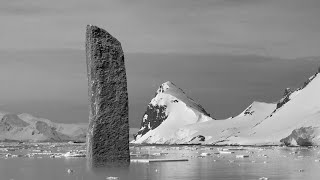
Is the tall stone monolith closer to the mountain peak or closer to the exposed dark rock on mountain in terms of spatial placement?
the exposed dark rock on mountain

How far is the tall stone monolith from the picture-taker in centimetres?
2741

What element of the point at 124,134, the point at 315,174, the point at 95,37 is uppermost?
the point at 95,37

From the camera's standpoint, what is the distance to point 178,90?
Answer: 186 m

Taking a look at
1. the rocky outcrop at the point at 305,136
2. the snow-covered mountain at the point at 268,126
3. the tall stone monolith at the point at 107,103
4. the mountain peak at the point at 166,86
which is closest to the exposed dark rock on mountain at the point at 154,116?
the mountain peak at the point at 166,86

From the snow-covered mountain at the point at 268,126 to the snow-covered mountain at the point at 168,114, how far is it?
673 mm

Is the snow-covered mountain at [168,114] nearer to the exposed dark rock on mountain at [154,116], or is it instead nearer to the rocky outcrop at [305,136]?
the exposed dark rock on mountain at [154,116]

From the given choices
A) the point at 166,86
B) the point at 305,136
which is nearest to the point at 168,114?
the point at 166,86

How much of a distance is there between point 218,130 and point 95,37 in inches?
4138

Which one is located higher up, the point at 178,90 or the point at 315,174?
the point at 178,90

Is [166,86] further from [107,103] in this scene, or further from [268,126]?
[107,103]

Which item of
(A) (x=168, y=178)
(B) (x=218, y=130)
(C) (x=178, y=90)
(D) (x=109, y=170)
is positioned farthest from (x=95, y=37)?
(C) (x=178, y=90)

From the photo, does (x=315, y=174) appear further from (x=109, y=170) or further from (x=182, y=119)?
(x=182, y=119)

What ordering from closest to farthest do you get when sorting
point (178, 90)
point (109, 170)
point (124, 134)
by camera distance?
point (109, 170), point (124, 134), point (178, 90)

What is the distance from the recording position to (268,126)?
365 ft
